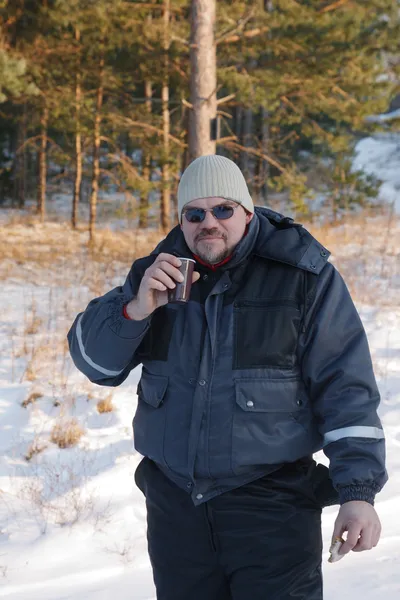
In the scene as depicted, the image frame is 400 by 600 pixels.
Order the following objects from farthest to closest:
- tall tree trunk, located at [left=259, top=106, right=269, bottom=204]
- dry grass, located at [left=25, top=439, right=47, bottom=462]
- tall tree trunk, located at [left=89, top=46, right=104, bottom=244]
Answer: tall tree trunk, located at [left=259, top=106, right=269, bottom=204]
tall tree trunk, located at [left=89, top=46, right=104, bottom=244]
dry grass, located at [left=25, top=439, right=47, bottom=462]

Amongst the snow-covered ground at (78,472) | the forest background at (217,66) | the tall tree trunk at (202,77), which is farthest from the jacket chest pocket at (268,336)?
the forest background at (217,66)

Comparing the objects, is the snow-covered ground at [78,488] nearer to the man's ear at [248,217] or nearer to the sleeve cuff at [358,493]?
the sleeve cuff at [358,493]

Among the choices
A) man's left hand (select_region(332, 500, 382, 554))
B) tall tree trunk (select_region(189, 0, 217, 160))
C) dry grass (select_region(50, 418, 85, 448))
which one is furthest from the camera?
tall tree trunk (select_region(189, 0, 217, 160))

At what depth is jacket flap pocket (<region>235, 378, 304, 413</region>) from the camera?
190 centimetres

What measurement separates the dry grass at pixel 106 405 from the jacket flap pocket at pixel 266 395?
3.21m

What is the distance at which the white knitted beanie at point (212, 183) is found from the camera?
2.11 m

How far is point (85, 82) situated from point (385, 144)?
64.8 ft

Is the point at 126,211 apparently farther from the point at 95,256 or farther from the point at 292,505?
the point at 292,505

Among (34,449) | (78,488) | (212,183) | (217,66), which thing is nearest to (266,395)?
(212,183)

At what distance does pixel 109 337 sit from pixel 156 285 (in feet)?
0.86

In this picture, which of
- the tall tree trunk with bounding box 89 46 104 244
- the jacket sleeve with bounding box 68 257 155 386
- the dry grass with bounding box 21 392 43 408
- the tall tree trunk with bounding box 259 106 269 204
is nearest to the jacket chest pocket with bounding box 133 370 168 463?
the jacket sleeve with bounding box 68 257 155 386

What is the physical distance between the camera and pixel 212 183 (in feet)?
6.91

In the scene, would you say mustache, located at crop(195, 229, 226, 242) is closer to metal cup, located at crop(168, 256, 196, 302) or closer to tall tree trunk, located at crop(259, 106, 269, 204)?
metal cup, located at crop(168, 256, 196, 302)

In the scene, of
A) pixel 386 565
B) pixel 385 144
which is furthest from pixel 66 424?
pixel 385 144
